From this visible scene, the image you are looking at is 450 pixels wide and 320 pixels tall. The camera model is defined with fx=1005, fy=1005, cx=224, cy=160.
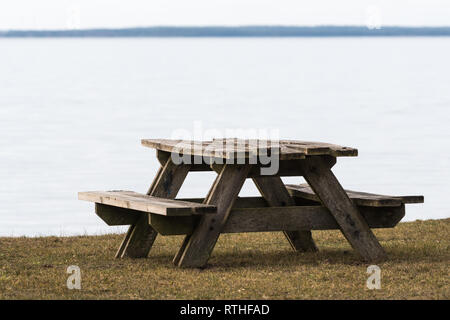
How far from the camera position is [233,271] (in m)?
8.37

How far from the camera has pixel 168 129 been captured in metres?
33.7

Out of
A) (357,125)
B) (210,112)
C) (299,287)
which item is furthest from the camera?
(210,112)

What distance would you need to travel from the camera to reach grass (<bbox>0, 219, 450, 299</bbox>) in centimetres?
745

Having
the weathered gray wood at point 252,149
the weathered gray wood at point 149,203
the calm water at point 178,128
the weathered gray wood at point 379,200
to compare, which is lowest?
the calm water at point 178,128

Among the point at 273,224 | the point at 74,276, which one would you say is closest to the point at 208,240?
the point at 273,224

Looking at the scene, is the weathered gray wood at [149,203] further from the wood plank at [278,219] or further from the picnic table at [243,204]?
the wood plank at [278,219]

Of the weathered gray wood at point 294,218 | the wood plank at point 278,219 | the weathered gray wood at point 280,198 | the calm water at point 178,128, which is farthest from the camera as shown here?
the calm water at point 178,128

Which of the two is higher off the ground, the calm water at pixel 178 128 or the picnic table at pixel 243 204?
the picnic table at pixel 243 204

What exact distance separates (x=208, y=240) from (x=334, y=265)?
3.69 ft

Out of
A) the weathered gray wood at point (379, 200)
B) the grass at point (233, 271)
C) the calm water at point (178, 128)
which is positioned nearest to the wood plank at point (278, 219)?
the weathered gray wood at point (379, 200)

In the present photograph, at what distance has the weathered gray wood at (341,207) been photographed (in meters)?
8.67

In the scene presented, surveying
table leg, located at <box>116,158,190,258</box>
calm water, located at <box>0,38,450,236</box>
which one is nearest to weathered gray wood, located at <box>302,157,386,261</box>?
table leg, located at <box>116,158,190,258</box>

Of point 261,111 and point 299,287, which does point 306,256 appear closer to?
point 299,287

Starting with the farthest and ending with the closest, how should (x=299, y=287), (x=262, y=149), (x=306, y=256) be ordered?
(x=306, y=256) → (x=262, y=149) → (x=299, y=287)
